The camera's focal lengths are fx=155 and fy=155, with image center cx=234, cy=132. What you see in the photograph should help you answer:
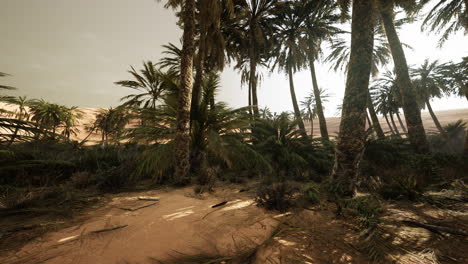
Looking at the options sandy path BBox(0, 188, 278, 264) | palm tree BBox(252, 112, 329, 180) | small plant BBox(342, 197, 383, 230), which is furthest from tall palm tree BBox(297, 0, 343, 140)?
sandy path BBox(0, 188, 278, 264)

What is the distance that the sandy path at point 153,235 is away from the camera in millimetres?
1402

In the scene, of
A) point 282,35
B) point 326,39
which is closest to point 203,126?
point 282,35

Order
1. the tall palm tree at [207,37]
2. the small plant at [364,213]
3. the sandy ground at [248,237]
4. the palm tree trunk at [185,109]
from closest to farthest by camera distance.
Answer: the sandy ground at [248,237] → the small plant at [364,213] → the palm tree trunk at [185,109] → the tall palm tree at [207,37]

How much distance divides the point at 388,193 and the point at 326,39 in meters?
12.3

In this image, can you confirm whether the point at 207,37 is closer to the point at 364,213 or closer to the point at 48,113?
the point at 364,213

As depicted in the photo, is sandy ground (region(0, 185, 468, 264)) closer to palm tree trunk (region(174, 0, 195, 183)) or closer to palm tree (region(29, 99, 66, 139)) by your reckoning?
palm tree trunk (region(174, 0, 195, 183))

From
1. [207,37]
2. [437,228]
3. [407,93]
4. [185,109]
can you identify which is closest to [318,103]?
[407,93]

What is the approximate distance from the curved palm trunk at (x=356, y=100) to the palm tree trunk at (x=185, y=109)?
330 cm

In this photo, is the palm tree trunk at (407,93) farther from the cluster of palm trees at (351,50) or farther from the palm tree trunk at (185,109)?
the palm tree trunk at (185,109)

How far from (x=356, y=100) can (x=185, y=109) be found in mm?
3780

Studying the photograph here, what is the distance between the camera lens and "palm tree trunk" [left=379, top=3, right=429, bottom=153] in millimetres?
6005

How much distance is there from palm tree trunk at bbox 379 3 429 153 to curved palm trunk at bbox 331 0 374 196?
16.3 feet

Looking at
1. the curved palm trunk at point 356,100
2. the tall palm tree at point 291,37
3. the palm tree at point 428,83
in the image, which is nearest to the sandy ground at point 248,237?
the curved palm trunk at point 356,100

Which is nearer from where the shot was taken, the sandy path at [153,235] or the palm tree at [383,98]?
the sandy path at [153,235]
